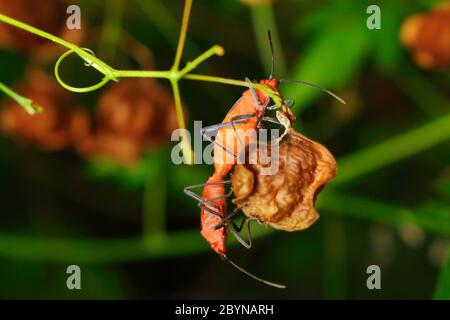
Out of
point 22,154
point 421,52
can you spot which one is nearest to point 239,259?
point 22,154

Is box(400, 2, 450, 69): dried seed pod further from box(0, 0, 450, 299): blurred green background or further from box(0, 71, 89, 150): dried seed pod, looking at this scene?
box(0, 71, 89, 150): dried seed pod

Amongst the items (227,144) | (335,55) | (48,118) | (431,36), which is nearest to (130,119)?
(48,118)

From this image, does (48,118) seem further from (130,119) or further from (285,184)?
(285,184)

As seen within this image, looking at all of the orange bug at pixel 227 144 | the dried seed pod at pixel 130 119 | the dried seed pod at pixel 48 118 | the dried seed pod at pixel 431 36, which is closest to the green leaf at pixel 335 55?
the dried seed pod at pixel 431 36

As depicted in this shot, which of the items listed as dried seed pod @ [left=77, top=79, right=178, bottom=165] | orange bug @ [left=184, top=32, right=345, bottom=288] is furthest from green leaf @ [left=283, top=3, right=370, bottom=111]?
orange bug @ [left=184, top=32, right=345, bottom=288]

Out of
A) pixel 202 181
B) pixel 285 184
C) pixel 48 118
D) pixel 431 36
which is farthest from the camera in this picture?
pixel 202 181

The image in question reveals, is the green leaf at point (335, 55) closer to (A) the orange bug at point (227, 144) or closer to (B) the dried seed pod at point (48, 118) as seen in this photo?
(B) the dried seed pod at point (48, 118)

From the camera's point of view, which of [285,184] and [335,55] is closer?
[285,184]

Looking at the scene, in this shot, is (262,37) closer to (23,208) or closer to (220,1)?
(220,1)
